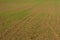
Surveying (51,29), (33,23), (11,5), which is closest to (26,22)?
(33,23)

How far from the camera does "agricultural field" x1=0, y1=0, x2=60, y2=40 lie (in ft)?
6.32

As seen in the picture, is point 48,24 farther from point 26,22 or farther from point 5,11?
point 5,11

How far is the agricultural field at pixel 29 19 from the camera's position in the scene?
6.32ft

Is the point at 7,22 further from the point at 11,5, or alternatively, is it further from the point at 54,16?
the point at 54,16

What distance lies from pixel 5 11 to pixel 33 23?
65 centimetres

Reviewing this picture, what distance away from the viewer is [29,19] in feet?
7.54

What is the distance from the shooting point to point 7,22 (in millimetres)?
2164

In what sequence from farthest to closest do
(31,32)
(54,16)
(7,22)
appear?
1. (54,16)
2. (7,22)
3. (31,32)

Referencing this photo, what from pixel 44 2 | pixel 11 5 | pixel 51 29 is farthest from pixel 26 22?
pixel 44 2

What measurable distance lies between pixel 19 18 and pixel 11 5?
56 cm

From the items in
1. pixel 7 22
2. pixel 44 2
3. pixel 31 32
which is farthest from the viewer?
pixel 44 2

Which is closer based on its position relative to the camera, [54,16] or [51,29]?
[51,29]

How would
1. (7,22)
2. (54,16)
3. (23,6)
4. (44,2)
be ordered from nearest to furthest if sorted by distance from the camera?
(7,22) < (54,16) < (23,6) < (44,2)

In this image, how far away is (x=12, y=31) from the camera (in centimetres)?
199
